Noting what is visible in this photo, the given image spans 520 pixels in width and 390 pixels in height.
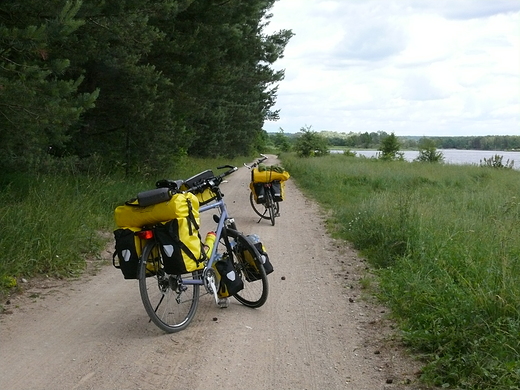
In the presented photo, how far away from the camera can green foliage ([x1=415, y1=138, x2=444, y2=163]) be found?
5714 cm

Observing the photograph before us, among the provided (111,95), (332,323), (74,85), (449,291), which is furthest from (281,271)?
(111,95)

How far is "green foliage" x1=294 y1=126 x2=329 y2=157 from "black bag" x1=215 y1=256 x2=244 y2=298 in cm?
5197

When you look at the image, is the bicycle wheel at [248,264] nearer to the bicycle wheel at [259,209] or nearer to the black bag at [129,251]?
the black bag at [129,251]

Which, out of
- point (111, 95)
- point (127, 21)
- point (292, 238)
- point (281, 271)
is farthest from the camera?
point (111, 95)

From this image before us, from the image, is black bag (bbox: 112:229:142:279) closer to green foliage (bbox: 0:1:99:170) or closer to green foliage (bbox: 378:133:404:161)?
green foliage (bbox: 0:1:99:170)

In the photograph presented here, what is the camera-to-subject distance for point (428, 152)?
5866 centimetres

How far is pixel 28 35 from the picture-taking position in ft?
22.7

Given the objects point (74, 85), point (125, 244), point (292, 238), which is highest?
point (74, 85)

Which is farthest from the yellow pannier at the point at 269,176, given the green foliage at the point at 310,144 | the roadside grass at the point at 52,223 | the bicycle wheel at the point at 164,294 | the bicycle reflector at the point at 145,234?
the green foliage at the point at 310,144

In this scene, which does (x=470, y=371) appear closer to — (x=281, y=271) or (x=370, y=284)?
(x=370, y=284)

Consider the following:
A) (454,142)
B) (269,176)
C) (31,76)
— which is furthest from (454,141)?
(31,76)

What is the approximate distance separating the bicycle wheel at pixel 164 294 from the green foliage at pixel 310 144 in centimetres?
5244

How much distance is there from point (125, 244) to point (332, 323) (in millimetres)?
2218

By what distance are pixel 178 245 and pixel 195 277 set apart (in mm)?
615
